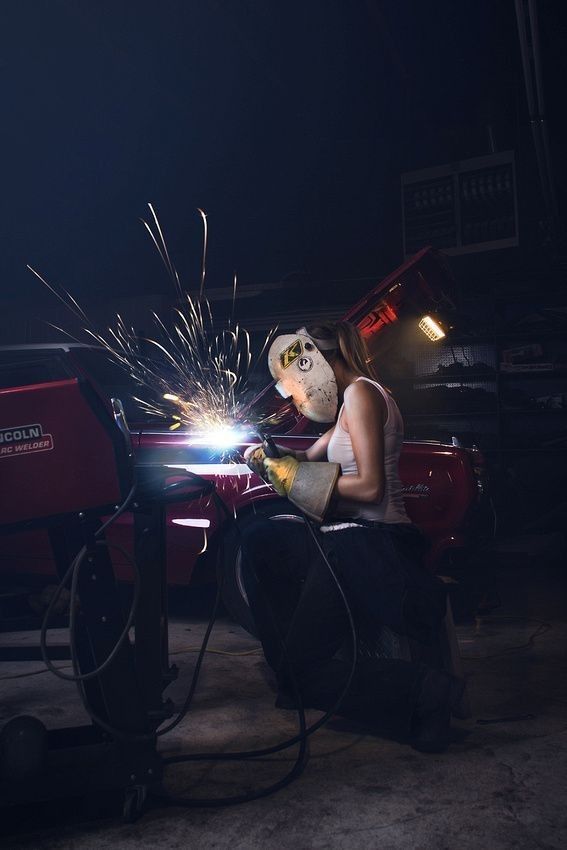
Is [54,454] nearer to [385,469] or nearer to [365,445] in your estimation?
[365,445]

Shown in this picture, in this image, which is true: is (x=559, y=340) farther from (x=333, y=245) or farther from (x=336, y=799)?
(x=336, y=799)

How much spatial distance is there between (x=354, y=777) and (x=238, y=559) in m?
1.96

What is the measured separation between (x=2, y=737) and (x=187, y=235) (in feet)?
22.5

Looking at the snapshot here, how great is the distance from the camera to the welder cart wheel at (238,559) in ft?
14.3

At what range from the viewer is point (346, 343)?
2977 millimetres

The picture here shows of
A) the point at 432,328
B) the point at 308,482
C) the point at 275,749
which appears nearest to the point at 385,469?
the point at 308,482

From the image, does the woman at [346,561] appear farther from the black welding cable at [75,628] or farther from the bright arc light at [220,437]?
the bright arc light at [220,437]

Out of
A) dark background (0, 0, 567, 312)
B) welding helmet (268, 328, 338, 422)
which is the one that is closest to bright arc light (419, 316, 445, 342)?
dark background (0, 0, 567, 312)

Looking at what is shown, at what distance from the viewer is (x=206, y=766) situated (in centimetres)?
265

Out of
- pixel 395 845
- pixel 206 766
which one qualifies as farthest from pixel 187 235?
pixel 395 845

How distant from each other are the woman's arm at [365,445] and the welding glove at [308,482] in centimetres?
6

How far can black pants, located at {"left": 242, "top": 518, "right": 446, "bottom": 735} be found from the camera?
8.97 feet

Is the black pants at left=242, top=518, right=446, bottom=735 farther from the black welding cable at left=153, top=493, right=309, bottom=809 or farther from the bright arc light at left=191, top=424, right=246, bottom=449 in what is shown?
the bright arc light at left=191, top=424, right=246, bottom=449

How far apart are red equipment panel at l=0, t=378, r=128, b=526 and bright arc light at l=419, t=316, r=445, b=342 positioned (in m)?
4.53
